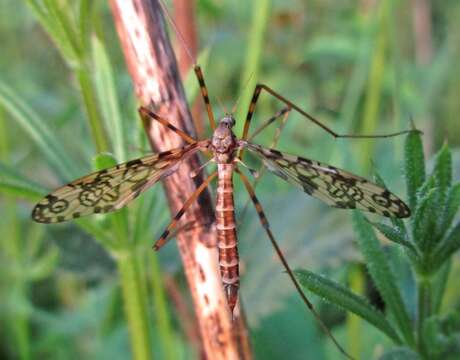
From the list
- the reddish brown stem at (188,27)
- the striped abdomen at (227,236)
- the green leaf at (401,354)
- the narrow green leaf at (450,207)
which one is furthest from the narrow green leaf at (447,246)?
the reddish brown stem at (188,27)

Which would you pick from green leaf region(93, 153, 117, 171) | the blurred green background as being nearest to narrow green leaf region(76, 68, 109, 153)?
the blurred green background

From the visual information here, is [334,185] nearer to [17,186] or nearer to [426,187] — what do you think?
[426,187]

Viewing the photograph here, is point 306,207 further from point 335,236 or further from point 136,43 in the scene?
point 136,43

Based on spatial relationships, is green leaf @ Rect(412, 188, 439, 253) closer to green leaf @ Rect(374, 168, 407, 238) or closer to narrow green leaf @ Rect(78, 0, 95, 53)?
green leaf @ Rect(374, 168, 407, 238)

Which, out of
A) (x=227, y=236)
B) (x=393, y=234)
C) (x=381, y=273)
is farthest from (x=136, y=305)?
(x=393, y=234)

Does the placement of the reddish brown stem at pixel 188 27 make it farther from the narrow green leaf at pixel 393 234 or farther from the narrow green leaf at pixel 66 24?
the narrow green leaf at pixel 393 234

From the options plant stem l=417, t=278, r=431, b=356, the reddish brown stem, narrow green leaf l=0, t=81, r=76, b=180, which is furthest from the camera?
the reddish brown stem

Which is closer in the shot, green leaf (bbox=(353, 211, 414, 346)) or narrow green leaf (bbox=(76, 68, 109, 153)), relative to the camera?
green leaf (bbox=(353, 211, 414, 346))
